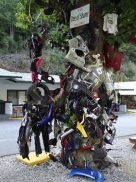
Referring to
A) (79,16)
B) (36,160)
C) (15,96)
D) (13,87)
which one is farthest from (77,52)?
(15,96)

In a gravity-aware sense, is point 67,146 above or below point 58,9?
below

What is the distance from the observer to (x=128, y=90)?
43.1 metres

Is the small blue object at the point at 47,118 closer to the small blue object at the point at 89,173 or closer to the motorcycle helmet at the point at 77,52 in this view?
the motorcycle helmet at the point at 77,52

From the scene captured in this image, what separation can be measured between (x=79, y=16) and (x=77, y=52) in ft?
2.37

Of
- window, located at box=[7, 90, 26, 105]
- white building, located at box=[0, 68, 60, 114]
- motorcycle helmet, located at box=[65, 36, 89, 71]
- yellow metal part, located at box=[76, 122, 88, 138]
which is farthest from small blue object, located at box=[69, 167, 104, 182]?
window, located at box=[7, 90, 26, 105]

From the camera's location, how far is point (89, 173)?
6234 millimetres

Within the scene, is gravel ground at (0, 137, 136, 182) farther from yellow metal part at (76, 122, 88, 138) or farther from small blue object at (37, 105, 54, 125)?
small blue object at (37, 105, 54, 125)

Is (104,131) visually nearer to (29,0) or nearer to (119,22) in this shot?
(119,22)

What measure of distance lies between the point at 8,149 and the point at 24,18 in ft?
13.3

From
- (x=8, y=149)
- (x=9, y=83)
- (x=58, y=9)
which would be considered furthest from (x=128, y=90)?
(x=58, y=9)

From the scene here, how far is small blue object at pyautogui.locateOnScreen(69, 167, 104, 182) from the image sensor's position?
19.9 ft

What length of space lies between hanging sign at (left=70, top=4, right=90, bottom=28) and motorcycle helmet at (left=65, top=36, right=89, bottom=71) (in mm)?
306

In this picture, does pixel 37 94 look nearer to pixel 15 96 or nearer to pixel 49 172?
pixel 49 172

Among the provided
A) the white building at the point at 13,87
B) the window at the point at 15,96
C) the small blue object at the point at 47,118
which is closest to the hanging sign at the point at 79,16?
the small blue object at the point at 47,118
